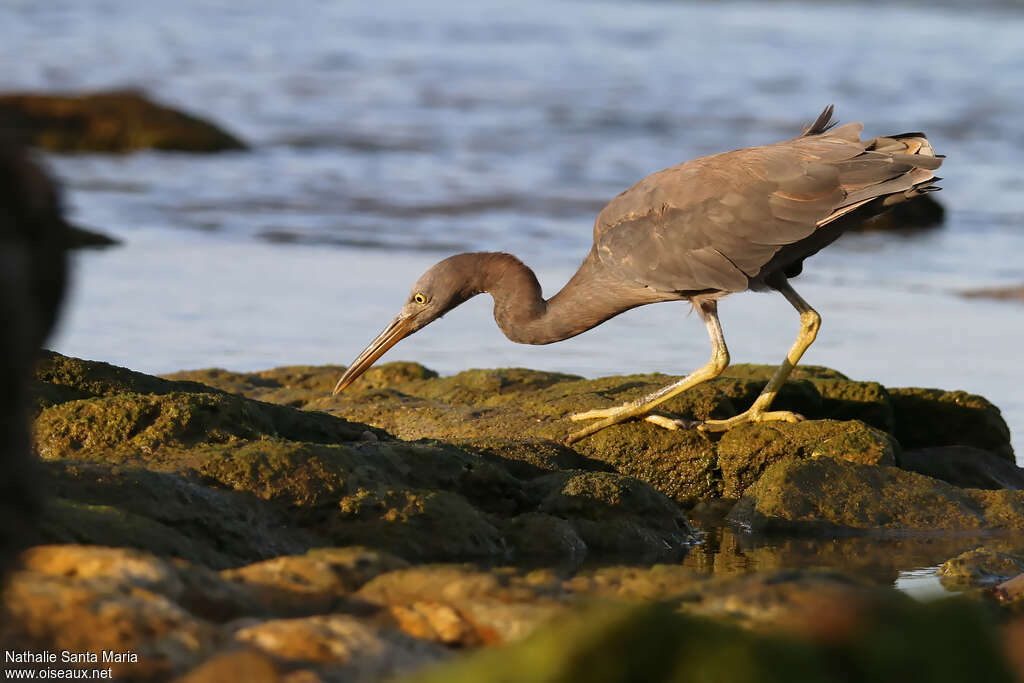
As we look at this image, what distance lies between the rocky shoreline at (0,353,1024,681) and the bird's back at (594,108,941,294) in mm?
668

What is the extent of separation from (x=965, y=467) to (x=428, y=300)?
294cm

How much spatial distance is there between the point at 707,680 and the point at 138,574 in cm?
165

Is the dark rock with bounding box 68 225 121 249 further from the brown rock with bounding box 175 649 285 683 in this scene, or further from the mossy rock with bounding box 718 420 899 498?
the brown rock with bounding box 175 649 285 683

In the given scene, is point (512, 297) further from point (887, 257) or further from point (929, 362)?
point (887, 257)

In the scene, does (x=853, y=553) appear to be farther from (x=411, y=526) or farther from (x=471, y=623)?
(x=471, y=623)

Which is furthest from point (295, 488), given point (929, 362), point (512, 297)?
point (929, 362)

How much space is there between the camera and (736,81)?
28.1m

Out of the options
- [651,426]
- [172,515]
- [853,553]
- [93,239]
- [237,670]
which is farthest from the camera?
[93,239]

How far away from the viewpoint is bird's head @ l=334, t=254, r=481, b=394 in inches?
299

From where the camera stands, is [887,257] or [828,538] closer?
[828,538]

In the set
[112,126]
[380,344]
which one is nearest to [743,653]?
[380,344]

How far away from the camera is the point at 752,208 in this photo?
285 inches

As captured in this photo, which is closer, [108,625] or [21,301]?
[21,301]

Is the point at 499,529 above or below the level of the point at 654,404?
below
